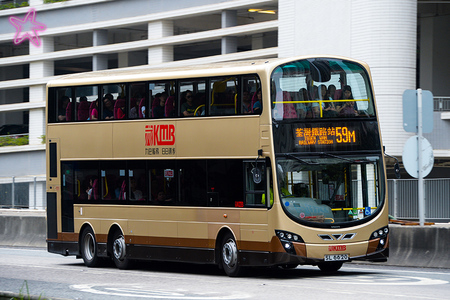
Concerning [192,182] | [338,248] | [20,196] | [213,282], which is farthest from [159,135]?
[20,196]

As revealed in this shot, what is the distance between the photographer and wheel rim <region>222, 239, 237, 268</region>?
1605 cm

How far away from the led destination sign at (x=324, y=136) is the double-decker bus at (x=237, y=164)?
19mm

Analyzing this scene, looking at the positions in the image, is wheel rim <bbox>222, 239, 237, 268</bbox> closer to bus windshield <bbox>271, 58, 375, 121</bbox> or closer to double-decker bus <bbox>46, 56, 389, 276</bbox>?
double-decker bus <bbox>46, 56, 389, 276</bbox>

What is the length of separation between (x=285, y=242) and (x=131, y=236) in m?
4.59

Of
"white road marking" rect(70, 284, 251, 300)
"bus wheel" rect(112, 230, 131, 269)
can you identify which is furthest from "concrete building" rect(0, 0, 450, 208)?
"white road marking" rect(70, 284, 251, 300)

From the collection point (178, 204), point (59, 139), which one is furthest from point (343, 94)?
point (59, 139)

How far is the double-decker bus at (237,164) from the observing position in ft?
50.5

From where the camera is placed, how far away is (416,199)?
26.6 metres

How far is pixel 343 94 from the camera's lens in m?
16.0

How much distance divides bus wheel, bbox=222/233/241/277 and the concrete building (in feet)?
47.4

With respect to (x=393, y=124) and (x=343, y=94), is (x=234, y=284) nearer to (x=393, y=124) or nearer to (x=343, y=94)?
(x=343, y=94)

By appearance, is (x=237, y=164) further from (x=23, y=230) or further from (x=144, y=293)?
(x=23, y=230)

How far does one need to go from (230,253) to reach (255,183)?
4.59 feet

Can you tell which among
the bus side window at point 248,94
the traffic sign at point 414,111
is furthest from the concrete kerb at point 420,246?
the bus side window at point 248,94
